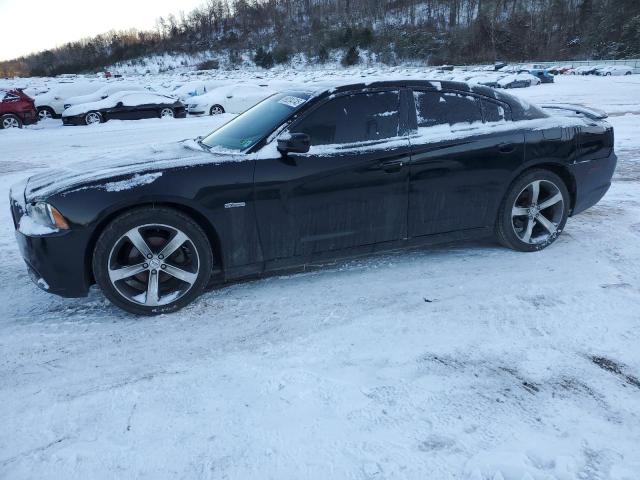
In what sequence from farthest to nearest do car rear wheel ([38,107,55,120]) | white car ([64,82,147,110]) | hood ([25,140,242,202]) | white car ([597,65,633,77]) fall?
white car ([597,65,633,77]), car rear wheel ([38,107,55,120]), white car ([64,82,147,110]), hood ([25,140,242,202])

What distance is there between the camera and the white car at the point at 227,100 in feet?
61.0

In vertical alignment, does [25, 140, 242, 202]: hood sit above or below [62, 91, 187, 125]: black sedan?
above

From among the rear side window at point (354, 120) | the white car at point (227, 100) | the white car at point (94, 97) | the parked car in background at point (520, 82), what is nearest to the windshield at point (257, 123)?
the rear side window at point (354, 120)

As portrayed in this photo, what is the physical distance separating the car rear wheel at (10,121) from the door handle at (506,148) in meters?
17.8

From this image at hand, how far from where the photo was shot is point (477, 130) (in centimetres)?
410

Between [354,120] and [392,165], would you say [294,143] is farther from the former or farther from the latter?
[392,165]

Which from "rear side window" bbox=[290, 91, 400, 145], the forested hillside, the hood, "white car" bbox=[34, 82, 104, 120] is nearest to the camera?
the hood

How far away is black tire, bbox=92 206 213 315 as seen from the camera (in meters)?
3.18

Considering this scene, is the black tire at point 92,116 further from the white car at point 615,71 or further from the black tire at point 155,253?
the white car at point 615,71

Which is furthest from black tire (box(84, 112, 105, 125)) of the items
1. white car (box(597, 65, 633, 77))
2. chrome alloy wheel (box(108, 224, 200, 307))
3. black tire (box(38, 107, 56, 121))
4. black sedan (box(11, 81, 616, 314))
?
white car (box(597, 65, 633, 77))

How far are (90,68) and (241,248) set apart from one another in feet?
346

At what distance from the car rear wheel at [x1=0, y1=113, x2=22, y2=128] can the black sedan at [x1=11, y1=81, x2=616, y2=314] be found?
15.9 metres

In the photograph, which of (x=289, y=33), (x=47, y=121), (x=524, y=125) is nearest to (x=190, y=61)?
(x=289, y=33)

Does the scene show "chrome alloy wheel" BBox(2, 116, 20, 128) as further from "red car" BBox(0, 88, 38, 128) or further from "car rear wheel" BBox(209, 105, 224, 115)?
"car rear wheel" BBox(209, 105, 224, 115)
